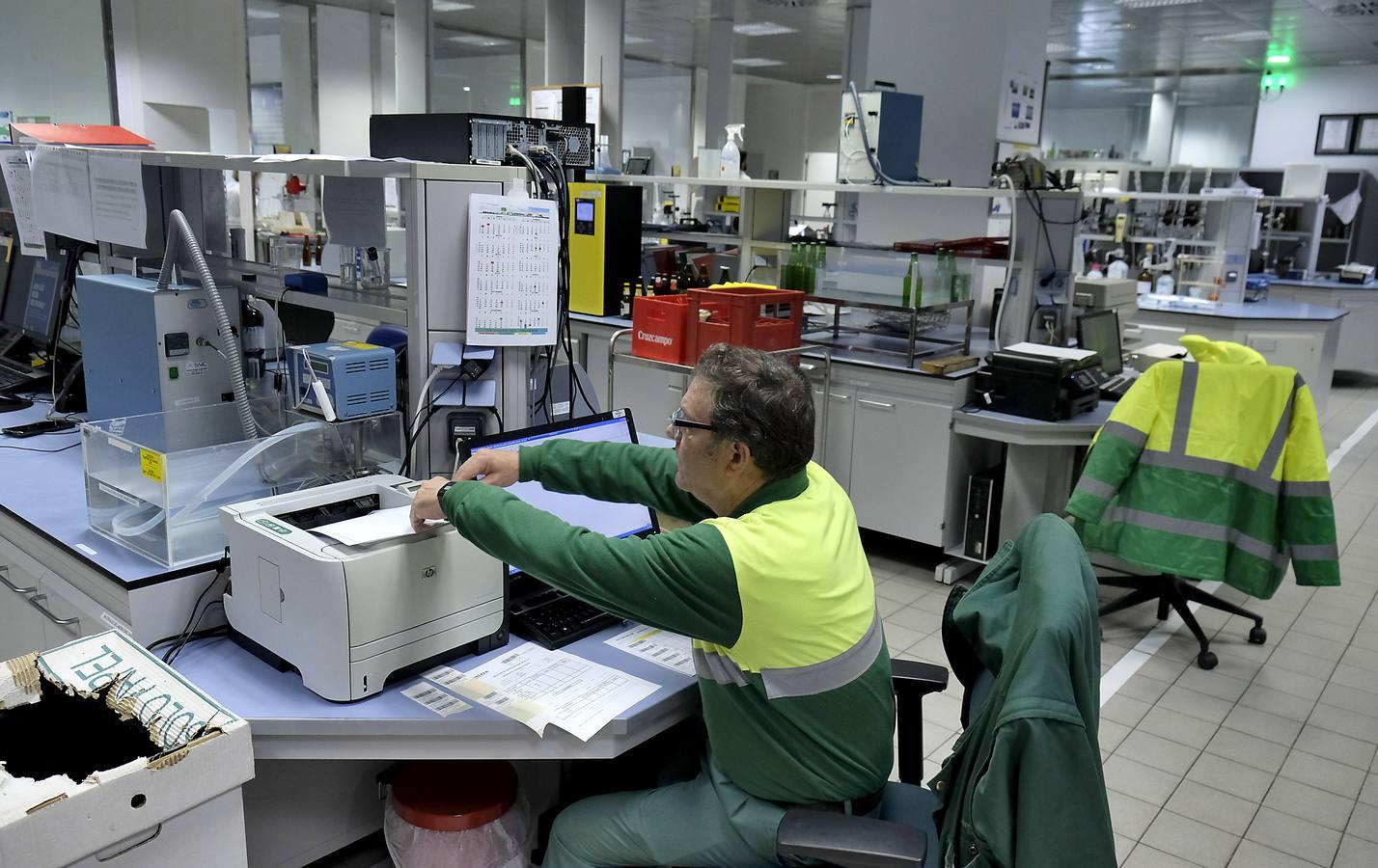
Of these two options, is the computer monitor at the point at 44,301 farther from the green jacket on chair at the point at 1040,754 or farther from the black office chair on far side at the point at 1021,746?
the green jacket on chair at the point at 1040,754

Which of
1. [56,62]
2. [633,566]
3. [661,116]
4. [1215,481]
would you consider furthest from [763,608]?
[661,116]

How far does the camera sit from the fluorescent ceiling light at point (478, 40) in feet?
41.4

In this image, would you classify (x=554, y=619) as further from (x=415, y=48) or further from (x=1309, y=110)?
(x=1309, y=110)

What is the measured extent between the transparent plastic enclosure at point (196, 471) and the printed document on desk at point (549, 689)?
1.86 feet

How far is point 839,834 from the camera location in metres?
1.38

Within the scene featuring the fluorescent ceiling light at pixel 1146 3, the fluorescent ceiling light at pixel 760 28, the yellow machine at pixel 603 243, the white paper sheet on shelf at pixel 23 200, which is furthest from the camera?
the fluorescent ceiling light at pixel 760 28

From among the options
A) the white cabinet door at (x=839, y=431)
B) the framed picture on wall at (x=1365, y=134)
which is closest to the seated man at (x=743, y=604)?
the white cabinet door at (x=839, y=431)

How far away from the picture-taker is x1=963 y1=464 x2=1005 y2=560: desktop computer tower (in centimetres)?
395

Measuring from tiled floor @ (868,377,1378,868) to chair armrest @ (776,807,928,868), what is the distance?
130cm

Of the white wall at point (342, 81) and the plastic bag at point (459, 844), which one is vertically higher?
the white wall at point (342, 81)

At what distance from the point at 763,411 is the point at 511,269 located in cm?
72

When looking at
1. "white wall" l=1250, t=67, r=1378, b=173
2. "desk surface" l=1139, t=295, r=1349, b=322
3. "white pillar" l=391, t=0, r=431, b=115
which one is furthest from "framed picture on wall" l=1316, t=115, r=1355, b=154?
"white pillar" l=391, t=0, r=431, b=115

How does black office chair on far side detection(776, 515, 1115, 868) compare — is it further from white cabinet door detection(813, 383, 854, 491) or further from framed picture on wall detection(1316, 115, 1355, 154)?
framed picture on wall detection(1316, 115, 1355, 154)

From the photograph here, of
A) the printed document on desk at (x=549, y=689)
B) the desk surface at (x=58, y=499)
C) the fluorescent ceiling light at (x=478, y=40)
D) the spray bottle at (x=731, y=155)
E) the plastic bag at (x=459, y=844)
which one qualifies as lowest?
the plastic bag at (x=459, y=844)
